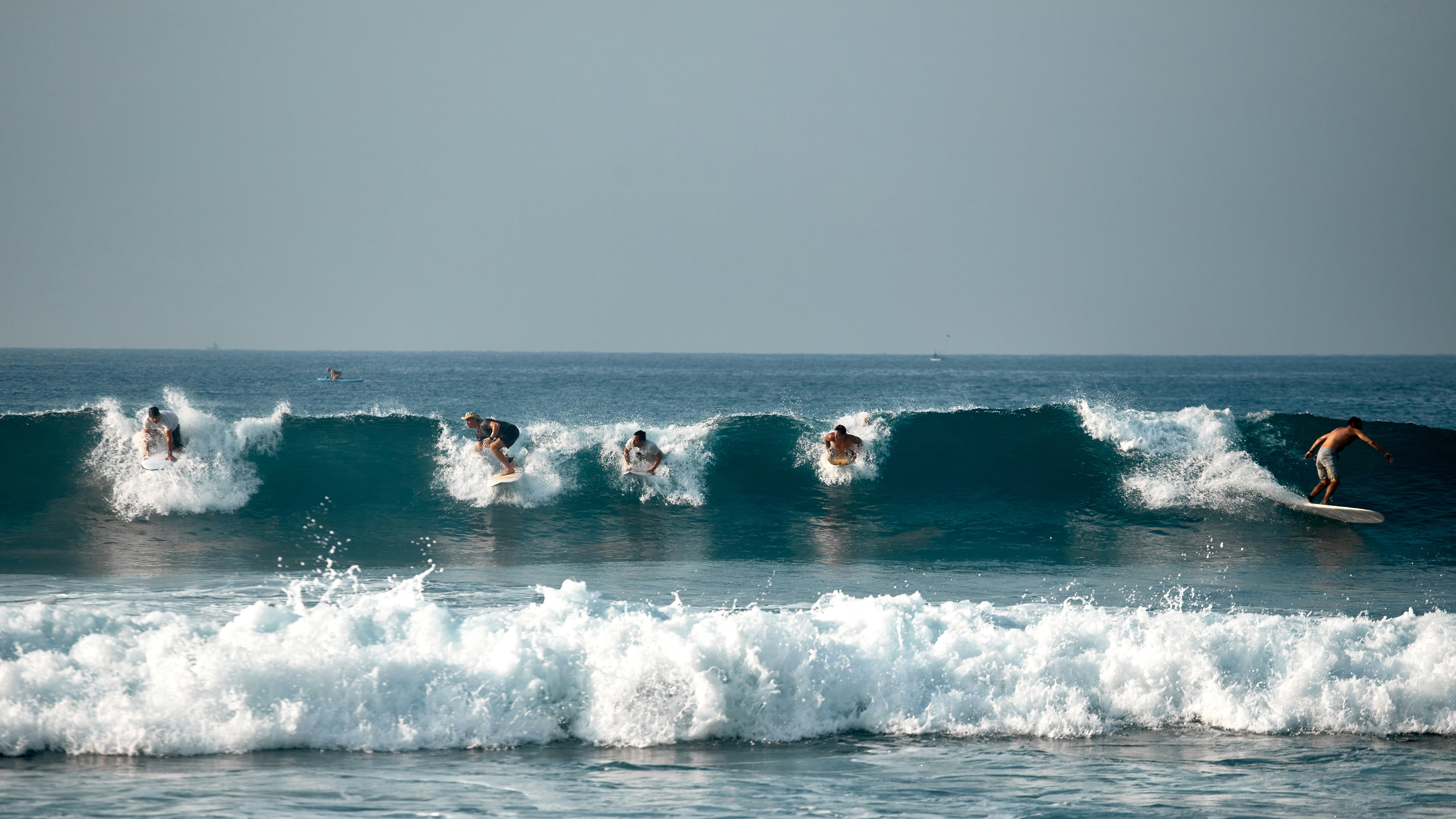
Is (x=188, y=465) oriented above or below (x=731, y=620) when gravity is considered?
above

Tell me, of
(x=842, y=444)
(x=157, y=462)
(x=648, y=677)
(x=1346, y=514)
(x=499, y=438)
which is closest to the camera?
Result: (x=648, y=677)

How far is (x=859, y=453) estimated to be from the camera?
1652 cm

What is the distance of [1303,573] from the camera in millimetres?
11367

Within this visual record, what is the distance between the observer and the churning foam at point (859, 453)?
1639cm

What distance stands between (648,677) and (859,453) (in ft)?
34.0

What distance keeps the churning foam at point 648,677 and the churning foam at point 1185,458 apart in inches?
326

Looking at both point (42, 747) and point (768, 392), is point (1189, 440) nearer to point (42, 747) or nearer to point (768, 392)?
point (42, 747)

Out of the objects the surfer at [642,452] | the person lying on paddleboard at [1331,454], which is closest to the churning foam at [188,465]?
the surfer at [642,452]

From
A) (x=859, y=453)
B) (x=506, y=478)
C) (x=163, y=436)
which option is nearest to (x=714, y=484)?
(x=859, y=453)

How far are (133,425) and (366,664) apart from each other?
11.8 m

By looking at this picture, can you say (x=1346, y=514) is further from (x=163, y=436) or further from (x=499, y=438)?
(x=163, y=436)

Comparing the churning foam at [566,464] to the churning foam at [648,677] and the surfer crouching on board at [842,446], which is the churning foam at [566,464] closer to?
the surfer crouching on board at [842,446]

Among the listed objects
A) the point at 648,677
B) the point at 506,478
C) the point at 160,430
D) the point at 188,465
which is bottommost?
the point at 648,677

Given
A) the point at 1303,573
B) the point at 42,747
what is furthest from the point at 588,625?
the point at 1303,573
